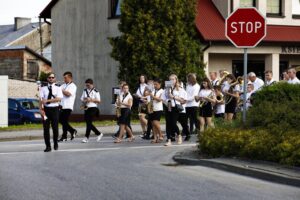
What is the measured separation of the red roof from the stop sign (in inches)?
668

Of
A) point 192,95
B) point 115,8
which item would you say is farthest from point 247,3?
point 192,95

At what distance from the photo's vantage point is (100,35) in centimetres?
3612

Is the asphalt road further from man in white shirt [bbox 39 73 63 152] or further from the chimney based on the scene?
the chimney

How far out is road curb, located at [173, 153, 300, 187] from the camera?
36.0 feet

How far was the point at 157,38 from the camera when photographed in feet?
102

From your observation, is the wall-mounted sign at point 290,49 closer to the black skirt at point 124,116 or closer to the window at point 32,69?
the black skirt at point 124,116

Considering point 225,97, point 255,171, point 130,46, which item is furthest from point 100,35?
point 255,171

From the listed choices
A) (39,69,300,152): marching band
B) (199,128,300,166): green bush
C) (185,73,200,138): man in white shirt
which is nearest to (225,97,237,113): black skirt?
(39,69,300,152): marching band

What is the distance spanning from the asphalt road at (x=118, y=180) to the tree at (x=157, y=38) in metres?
15.1

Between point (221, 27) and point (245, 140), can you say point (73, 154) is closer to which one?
point (245, 140)

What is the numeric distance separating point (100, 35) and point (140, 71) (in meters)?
5.64

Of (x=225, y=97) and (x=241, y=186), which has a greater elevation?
(x=225, y=97)

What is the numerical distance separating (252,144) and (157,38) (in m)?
18.4

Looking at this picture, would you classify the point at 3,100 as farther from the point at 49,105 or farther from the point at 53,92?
the point at 53,92
